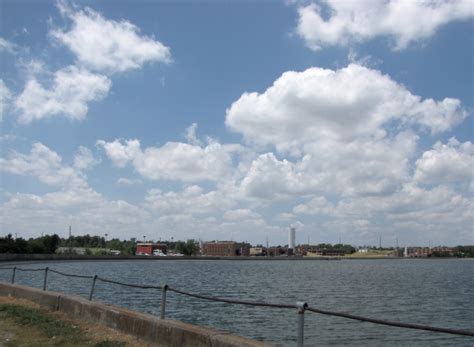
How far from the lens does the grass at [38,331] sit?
479 inches

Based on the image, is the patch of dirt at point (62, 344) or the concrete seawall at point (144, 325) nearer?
the concrete seawall at point (144, 325)

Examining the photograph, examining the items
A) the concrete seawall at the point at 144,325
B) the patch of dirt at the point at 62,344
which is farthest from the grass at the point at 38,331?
the concrete seawall at the point at 144,325

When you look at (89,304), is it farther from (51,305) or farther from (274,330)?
(274,330)

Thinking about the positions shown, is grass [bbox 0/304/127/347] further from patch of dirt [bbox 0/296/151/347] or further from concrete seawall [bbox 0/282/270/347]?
concrete seawall [bbox 0/282/270/347]

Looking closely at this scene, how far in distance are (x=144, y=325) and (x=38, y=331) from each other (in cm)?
341

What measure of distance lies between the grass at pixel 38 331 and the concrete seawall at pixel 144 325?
1.85 feet

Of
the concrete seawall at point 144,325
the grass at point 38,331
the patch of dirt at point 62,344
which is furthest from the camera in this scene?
the grass at point 38,331

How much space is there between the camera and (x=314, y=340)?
2522 centimetres

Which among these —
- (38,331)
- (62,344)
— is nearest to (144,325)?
(62,344)

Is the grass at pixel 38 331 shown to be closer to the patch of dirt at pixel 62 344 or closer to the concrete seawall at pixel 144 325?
the patch of dirt at pixel 62 344

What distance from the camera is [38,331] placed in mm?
13555

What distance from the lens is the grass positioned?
1216 cm

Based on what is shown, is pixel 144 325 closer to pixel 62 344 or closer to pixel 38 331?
pixel 62 344

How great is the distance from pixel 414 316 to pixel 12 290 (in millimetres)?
28206
